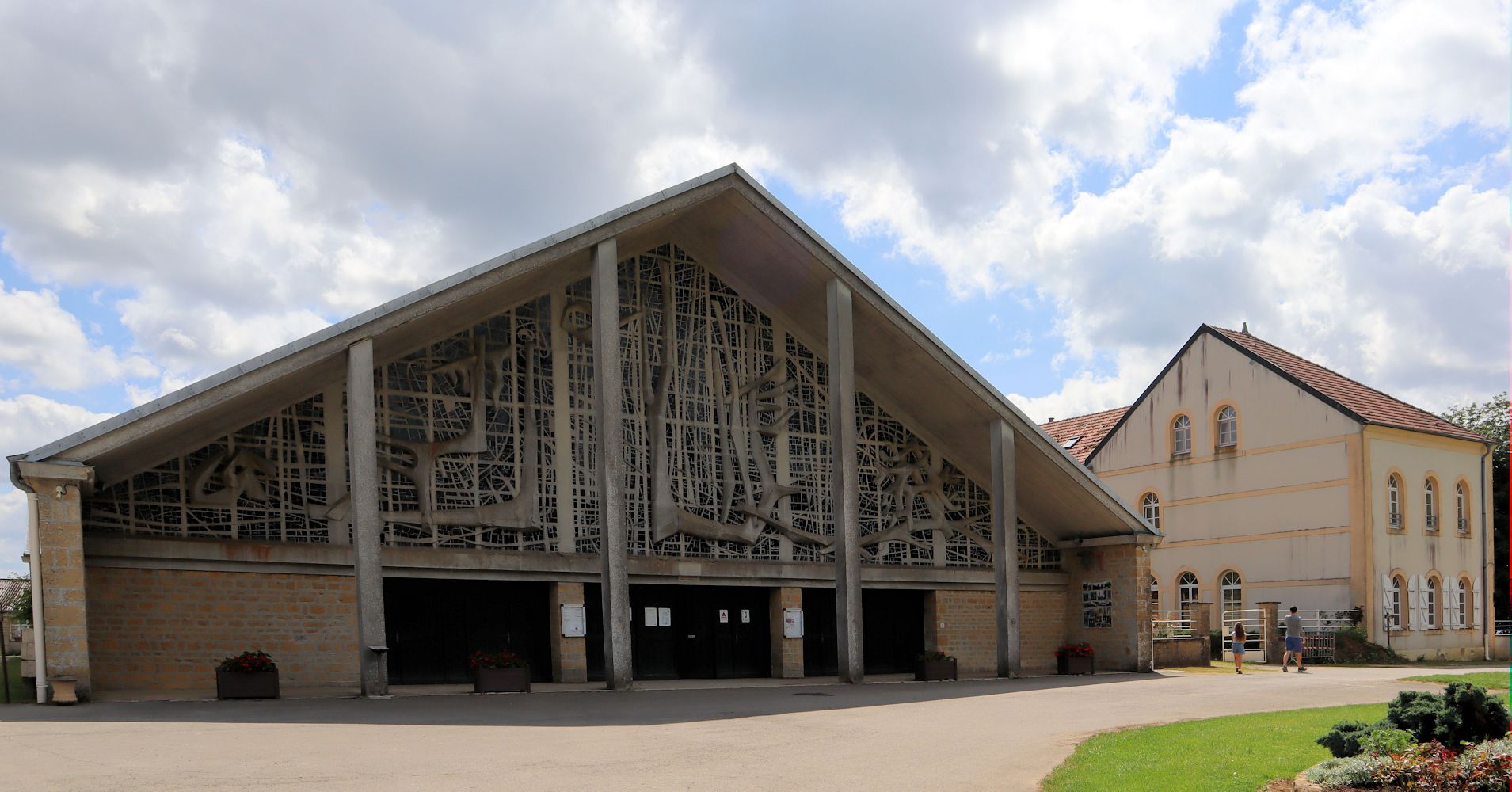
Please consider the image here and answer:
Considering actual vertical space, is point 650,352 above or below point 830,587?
above

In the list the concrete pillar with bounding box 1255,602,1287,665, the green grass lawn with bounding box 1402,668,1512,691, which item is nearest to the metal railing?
the concrete pillar with bounding box 1255,602,1287,665

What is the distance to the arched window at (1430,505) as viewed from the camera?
3319 centimetres

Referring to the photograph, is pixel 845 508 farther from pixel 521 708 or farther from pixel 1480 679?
pixel 1480 679

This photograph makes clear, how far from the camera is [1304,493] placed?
3244 centimetres

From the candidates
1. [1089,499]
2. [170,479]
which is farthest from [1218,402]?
[170,479]

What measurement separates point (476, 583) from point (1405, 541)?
23.8 metres

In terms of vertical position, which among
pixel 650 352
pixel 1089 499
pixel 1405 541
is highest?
pixel 650 352

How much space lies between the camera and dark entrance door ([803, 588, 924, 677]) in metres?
25.3

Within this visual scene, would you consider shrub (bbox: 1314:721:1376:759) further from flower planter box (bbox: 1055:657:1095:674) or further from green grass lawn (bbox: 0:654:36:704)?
flower planter box (bbox: 1055:657:1095:674)

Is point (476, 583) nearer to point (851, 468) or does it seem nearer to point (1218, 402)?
point (851, 468)

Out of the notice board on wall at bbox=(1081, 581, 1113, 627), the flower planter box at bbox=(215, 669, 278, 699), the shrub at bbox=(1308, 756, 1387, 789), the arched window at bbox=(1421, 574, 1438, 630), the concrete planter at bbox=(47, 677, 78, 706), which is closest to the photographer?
the shrub at bbox=(1308, 756, 1387, 789)

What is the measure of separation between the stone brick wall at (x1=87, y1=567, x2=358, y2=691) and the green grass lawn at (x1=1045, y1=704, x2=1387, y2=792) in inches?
468

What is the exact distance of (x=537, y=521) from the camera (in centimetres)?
2084

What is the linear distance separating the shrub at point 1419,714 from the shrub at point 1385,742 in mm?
151
